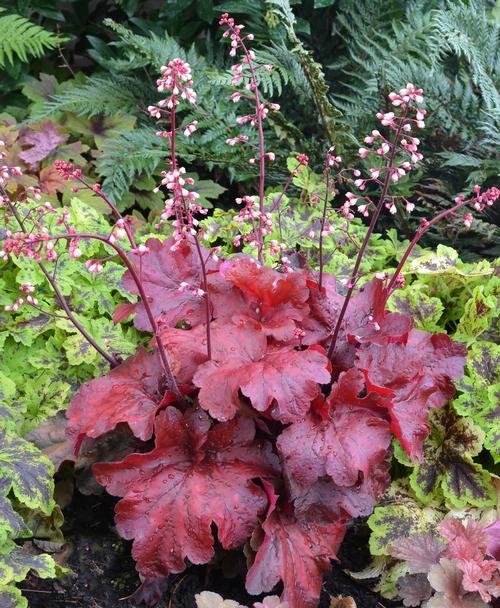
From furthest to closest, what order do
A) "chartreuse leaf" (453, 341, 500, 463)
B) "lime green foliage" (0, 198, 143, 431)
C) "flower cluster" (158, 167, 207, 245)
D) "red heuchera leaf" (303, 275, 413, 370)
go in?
"lime green foliage" (0, 198, 143, 431) < "chartreuse leaf" (453, 341, 500, 463) < "red heuchera leaf" (303, 275, 413, 370) < "flower cluster" (158, 167, 207, 245)

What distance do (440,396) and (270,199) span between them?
3.46ft

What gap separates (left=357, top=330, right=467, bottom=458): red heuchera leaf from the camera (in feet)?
5.69

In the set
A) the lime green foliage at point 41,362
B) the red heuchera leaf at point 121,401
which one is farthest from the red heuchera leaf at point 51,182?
the red heuchera leaf at point 121,401

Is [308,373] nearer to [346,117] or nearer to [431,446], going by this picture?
[431,446]

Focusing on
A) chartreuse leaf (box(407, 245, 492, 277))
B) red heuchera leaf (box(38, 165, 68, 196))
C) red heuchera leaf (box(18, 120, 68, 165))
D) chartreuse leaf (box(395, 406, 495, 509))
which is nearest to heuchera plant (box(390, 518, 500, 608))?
chartreuse leaf (box(395, 406, 495, 509))

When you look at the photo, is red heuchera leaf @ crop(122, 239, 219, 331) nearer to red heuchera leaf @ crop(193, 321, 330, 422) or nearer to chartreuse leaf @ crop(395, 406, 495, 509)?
red heuchera leaf @ crop(193, 321, 330, 422)

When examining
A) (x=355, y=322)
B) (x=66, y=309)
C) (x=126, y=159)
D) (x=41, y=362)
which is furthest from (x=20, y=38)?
(x=355, y=322)

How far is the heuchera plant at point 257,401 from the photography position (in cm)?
160

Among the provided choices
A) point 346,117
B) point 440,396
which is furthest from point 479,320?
point 346,117

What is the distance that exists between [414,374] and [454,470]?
0.36 meters

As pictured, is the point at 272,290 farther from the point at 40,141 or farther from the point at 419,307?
the point at 40,141

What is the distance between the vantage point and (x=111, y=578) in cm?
186

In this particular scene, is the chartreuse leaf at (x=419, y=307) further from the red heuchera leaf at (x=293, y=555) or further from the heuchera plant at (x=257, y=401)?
the red heuchera leaf at (x=293, y=555)

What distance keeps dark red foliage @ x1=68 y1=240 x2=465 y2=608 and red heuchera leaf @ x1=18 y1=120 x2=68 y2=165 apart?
3.92ft
